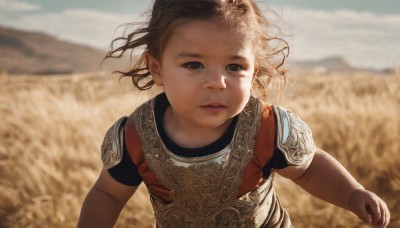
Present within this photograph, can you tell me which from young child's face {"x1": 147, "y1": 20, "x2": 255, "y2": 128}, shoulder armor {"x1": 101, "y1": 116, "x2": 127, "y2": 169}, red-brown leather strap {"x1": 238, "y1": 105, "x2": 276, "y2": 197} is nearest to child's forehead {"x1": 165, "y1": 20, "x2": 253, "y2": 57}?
young child's face {"x1": 147, "y1": 20, "x2": 255, "y2": 128}

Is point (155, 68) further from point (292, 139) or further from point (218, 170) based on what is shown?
point (292, 139)

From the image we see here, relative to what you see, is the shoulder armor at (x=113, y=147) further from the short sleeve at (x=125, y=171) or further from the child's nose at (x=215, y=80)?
the child's nose at (x=215, y=80)

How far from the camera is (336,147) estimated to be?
3.26 meters

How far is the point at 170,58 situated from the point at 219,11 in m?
0.25

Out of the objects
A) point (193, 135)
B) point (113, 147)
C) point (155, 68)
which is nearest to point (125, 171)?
point (113, 147)

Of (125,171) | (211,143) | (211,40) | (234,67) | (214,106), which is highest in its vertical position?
(211,40)

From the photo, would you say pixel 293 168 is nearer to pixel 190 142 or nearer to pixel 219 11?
pixel 190 142

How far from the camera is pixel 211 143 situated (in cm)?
190

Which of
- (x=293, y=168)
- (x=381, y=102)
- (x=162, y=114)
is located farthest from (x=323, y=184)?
(x=381, y=102)

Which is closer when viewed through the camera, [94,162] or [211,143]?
[211,143]

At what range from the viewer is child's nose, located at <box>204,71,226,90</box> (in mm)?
1717

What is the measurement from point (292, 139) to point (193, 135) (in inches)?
14.9

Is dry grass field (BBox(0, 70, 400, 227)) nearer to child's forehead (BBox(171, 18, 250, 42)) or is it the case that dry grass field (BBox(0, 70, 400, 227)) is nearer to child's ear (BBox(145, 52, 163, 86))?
child's ear (BBox(145, 52, 163, 86))

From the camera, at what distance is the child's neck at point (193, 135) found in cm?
192
